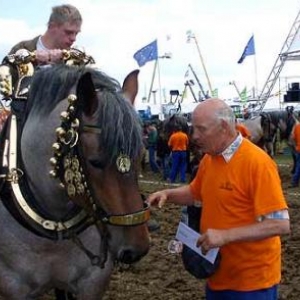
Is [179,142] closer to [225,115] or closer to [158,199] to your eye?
[158,199]

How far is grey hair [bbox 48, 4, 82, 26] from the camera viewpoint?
3.66m

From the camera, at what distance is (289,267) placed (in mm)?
6461

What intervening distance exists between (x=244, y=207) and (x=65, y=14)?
163 cm

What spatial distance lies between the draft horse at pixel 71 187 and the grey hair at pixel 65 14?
2.15 ft

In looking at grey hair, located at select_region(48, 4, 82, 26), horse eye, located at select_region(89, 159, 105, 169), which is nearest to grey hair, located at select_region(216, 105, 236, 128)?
horse eye, located at select_region(89, 159, 105, 169)

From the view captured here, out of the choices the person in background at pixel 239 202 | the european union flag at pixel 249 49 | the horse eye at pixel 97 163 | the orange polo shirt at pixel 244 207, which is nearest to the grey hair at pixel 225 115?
the person in background at pixel 239 202

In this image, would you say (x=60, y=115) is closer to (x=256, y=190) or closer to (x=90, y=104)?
(x=90, y=104)

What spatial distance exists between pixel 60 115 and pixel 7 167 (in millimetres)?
543

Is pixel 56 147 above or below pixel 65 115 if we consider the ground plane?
below

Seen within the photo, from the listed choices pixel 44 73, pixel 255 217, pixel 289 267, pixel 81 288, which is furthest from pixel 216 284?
pixel 289 267

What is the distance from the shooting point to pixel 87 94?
273cm

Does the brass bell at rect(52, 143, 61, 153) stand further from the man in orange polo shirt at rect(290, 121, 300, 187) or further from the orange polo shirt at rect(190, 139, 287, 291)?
the man in orange polo shirt at rect(290, 121, 300, 187)

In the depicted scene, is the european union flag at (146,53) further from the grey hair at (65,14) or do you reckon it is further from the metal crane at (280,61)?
the grey hair at (65,14)

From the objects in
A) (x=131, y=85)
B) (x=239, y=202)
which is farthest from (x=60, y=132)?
(x=239, y=202)
